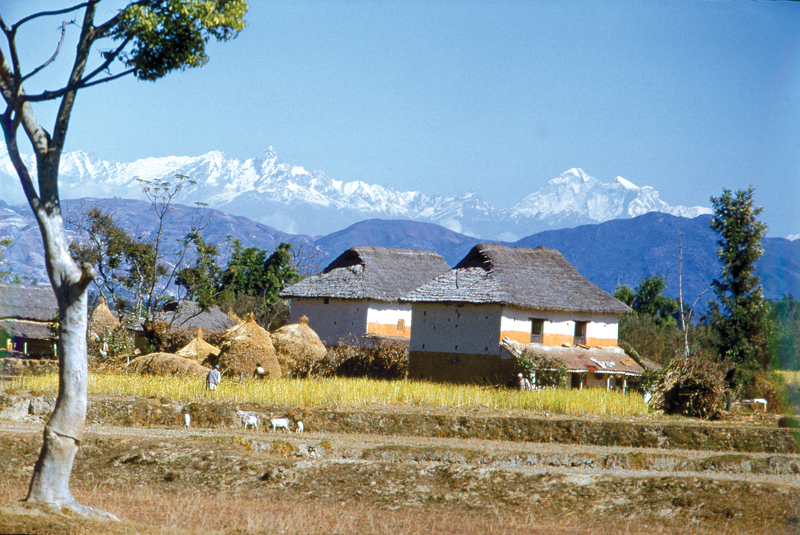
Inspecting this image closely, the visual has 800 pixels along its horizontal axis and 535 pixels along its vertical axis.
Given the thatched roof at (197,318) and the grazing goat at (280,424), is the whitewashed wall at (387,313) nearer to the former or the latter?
the thatched roof at (197,318)

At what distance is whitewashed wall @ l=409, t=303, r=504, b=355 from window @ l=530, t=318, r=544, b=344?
1957mm

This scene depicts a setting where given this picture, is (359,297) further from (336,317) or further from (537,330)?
(537,330)

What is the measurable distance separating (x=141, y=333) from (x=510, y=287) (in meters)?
23.6

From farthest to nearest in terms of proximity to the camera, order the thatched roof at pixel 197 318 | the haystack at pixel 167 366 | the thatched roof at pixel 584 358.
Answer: the thatched roof at pixel 197 318 → the thatched roof at pixel 584 358 → the haystack at pixel 167 366

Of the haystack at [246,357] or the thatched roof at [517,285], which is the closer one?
the haystack at [246,357]

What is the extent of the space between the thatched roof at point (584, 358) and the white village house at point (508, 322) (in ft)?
0.12

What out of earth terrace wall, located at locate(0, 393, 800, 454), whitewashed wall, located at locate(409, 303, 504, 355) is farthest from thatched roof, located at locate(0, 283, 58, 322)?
earth terrace wall, located at locate(0, 393, 800, 454)

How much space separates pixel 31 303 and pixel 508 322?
104 feet

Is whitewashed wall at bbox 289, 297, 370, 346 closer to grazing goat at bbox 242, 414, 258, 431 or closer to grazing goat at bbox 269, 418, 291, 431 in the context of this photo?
grazing goat at bbox 242, 414, 258, 431

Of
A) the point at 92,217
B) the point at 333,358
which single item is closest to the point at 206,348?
the point at 333,358

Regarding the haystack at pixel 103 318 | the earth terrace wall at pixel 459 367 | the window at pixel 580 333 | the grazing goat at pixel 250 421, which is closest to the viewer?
the grazing goat at pixel 250 421

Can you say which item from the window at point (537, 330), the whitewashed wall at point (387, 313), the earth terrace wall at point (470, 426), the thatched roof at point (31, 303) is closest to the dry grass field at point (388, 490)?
the earth terrace wall at point (470, 426)

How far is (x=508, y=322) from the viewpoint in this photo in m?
33.6

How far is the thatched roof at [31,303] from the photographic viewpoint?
156ft
